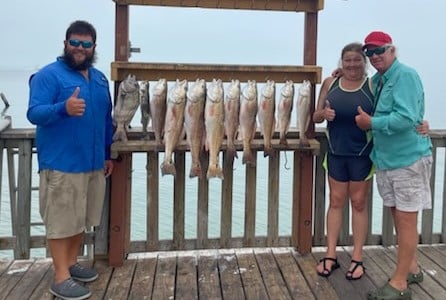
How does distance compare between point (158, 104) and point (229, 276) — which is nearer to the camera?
point (158, 104)

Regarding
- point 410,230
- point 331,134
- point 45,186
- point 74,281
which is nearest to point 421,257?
point 410,230

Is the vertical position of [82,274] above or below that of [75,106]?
below

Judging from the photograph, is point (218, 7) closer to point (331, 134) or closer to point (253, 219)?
point (331, 134)

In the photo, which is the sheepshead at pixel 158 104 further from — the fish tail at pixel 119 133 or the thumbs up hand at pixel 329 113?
the thumbs up hand at pixel 329 113

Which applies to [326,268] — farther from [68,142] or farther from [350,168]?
[68,142]

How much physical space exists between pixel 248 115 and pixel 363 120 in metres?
0.73

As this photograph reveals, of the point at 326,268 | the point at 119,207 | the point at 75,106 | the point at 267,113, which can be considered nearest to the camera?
the point at 75,106

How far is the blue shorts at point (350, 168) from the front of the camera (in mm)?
3199

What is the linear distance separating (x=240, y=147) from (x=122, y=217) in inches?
38.5

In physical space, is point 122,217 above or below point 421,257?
above

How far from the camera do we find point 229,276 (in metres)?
3.30

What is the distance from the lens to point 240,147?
11.0ft

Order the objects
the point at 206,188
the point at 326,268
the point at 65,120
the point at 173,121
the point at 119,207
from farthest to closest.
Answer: the point at 206,188 → the point at 119,207 → the point at 326,268 → the point at 173,121 → the point at 65,120

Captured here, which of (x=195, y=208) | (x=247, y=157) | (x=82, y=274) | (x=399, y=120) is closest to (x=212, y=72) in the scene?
(x=247, y=157)
